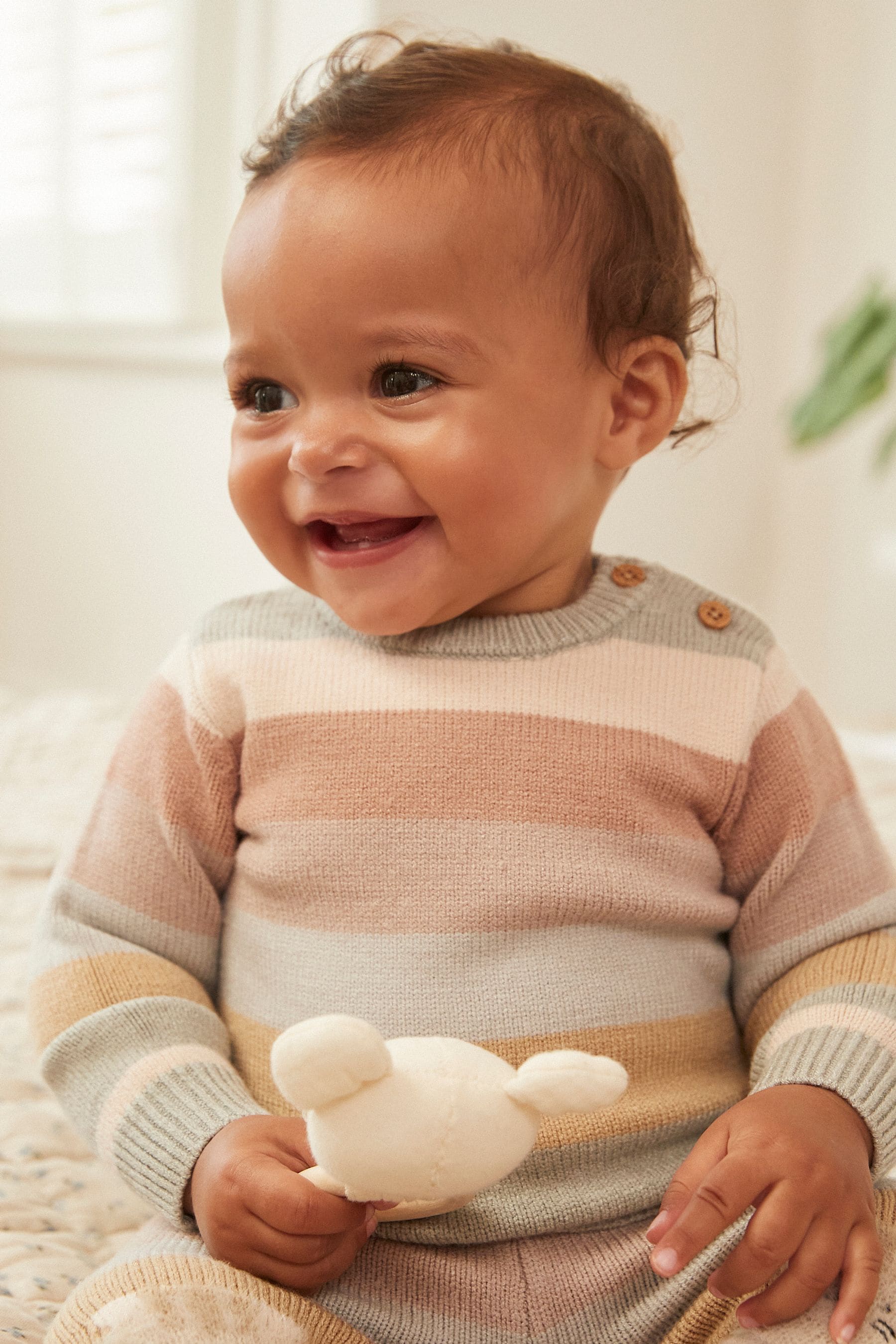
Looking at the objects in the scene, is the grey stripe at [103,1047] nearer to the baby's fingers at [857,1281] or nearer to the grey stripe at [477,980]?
the grey stripe at [477,980]

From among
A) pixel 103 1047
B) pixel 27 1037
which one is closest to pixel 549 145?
pixel 103 1047

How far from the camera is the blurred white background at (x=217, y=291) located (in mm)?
2117

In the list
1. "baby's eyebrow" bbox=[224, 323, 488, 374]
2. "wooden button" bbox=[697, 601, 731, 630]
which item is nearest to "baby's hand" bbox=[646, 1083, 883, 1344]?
"wooden button" bbox=[697, 601, 731, 630]

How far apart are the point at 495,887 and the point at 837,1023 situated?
0.66 feet

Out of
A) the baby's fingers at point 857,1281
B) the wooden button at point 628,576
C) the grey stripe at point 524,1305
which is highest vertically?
the wooden button at point 628,576

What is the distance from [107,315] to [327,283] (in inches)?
65.7

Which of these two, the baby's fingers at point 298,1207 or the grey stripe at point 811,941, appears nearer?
the baby's fingers at point 298,1207

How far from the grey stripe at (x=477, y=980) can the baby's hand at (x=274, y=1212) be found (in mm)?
93

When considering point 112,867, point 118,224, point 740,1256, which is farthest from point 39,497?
point 740,1256

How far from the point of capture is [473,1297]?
0.65 metres

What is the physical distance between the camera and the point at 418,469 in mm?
730

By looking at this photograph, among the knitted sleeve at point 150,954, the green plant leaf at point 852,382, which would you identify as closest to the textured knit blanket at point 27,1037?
the knitted sleeve at point 150,954

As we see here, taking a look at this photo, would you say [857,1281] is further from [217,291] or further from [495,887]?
[217,291]

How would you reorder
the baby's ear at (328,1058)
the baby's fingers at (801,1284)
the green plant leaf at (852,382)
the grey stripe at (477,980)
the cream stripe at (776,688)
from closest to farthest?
the baby's ear at (328,1058)
the baby's fingers at (801,1284)
the grey stripe at (477,980)
the cream stripe at (776,688)
the green plant leaf at (852,382)
